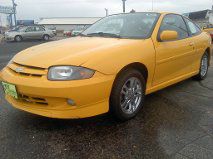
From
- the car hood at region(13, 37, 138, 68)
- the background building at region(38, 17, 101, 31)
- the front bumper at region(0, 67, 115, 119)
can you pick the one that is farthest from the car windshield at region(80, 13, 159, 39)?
the background building at region(38, 17, 101, 31)

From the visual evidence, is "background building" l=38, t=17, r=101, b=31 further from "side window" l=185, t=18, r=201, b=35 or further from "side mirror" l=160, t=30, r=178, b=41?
"side mirror" l=160, t=30, r=178, b=41

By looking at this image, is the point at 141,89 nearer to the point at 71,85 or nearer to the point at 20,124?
the point at 71,85

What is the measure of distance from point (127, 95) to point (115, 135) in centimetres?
62

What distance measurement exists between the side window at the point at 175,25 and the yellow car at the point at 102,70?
0.03 metres

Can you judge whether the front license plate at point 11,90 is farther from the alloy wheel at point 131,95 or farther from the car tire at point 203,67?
the car tire at point 203,67

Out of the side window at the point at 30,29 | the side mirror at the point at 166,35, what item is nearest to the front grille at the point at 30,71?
the side mirror at the point at 166,35

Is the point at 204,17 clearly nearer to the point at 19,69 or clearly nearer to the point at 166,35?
the point at 166,35

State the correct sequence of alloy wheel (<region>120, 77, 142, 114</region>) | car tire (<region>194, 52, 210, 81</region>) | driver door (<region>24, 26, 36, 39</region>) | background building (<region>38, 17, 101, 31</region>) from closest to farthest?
alloy wheel (<region>120, 77, 142, 114</region>) < car tire (<region>194, 52, 210, 81</region>) < driver door (<region>24, 26, 36, 39</region>) < background building (<region>38, 17, 101, 31</region>)

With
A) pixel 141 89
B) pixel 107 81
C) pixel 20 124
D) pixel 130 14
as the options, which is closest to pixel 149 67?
pixel 141 89

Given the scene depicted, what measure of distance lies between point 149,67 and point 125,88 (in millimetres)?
528

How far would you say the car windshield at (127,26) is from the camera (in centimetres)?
428

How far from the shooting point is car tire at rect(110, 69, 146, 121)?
351 cm

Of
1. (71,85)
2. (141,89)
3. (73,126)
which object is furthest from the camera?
(141,89)

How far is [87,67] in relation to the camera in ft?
10.6
